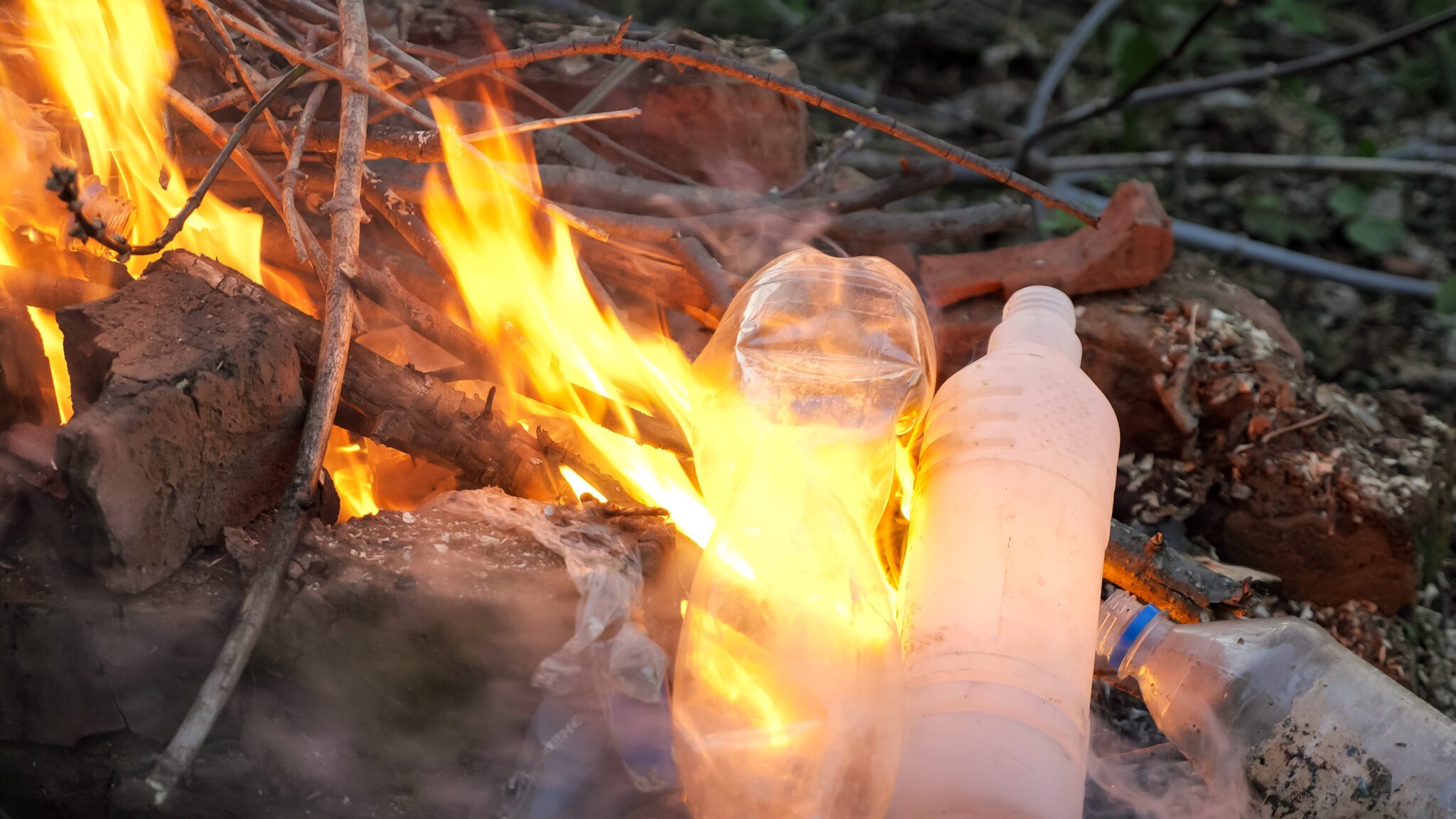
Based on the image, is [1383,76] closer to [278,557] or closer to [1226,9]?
[1226,9]

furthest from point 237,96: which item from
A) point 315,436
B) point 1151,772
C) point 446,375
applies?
point 1151,772

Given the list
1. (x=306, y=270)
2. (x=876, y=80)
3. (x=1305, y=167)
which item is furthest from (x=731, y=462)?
(x=876, y=80)

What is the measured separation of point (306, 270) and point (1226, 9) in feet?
17.7

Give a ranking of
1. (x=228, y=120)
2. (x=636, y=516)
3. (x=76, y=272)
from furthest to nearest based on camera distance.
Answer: (x=228, y=120) < (x=76, y=272) < (x=636, y=516)

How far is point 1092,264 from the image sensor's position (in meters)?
2.91

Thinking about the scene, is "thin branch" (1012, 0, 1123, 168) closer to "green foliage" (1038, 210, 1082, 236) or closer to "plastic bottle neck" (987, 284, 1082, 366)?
"green foliage" (1038, 210, 1082, 236)

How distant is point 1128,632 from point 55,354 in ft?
7.06

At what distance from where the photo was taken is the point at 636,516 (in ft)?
6.13

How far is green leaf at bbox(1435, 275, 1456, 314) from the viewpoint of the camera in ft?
11.4

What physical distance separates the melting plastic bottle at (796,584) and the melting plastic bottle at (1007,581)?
0.09 m

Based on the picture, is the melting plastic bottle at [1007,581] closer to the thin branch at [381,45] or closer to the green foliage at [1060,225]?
the thin branch at [381,45]

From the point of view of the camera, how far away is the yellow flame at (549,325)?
83.2 inches

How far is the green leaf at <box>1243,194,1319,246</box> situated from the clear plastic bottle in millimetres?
2974

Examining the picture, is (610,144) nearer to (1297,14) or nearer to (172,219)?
(172,219)
